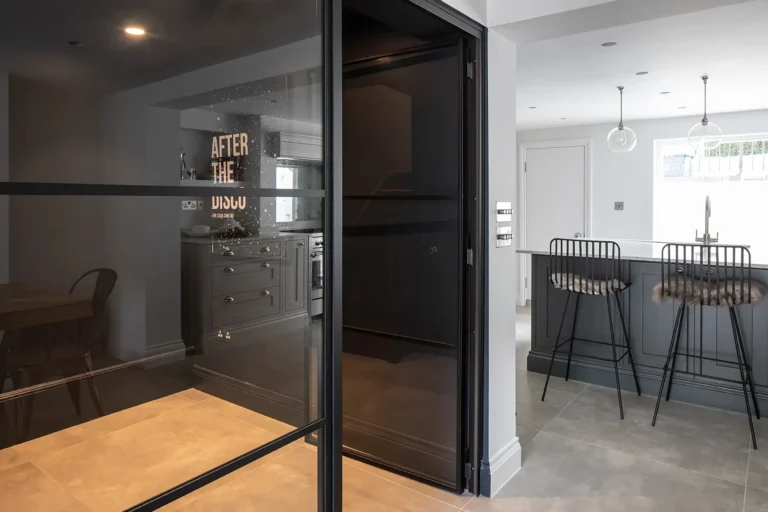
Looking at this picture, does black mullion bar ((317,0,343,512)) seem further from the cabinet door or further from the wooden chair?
the wooden chair

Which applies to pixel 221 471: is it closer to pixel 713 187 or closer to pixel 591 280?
pixel 591 280

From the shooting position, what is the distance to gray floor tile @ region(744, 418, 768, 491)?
2748 millimetres

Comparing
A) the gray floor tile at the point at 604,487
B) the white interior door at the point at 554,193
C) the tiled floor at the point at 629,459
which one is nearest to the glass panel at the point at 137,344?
the gray floor tile at the point at 604,487

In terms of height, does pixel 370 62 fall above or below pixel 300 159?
above

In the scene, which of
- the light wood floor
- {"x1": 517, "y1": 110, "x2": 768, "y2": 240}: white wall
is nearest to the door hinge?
the light wood floor

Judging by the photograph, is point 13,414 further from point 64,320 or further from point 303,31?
point 303,31

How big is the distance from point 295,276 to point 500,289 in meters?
1.26

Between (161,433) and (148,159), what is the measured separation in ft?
2.07

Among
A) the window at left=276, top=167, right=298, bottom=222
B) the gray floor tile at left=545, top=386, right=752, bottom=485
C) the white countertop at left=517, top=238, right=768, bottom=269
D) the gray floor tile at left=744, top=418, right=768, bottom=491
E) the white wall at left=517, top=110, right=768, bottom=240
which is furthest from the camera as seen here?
the white wall at left=517, top=110, right=768, bottom=240

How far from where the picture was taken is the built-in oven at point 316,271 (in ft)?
5.79

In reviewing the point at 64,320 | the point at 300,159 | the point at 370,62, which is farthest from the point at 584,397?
the point at 64,320

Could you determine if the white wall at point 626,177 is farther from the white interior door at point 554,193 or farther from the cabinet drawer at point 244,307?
the cabinet drawer at point 244,307

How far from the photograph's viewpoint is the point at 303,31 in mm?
1662

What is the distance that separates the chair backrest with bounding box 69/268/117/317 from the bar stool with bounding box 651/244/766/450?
3.22 m
